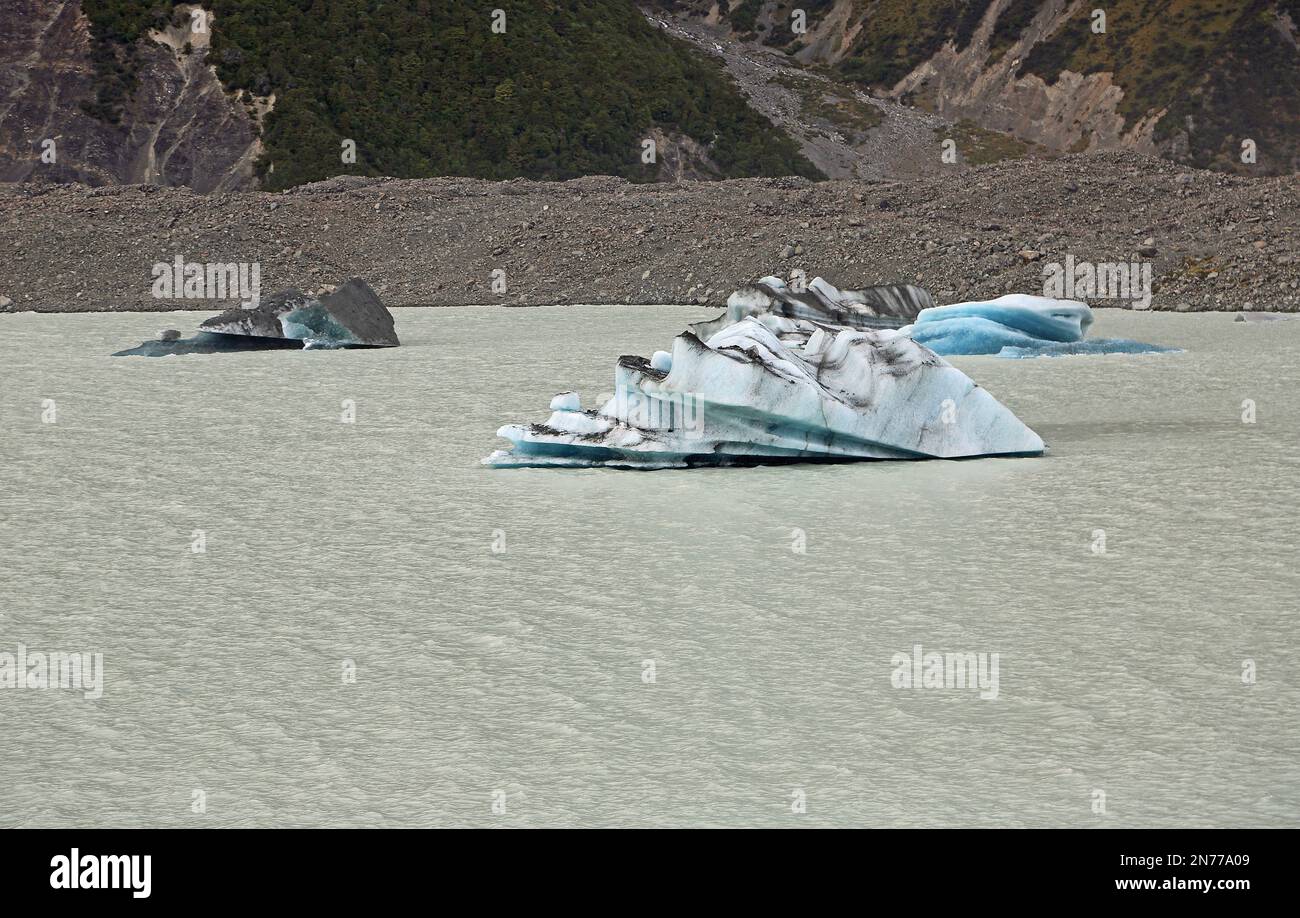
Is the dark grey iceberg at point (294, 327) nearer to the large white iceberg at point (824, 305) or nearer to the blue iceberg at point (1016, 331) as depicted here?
the large white iceberg at point (824, 305)

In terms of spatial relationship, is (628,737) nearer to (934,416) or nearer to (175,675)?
(175,675)

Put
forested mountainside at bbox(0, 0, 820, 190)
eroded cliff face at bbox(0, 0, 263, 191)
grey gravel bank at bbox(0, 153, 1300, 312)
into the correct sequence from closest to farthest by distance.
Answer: grey gravel bank at bbox(0, 153, 1300, 312) → eroded cliff face at bbox(0, 0, 263, 191) → forested mountainside at bbox(0, 0, 820, 190)

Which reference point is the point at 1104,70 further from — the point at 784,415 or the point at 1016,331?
the point at 784,415

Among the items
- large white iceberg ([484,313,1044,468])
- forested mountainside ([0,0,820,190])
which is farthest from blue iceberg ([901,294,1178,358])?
forested mountainside ([0,0,820,190])

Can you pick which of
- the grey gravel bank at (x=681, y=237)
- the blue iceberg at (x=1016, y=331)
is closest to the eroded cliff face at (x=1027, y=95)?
the grey gravel bank at (x=681, y=237)

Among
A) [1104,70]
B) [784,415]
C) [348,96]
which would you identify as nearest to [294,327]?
[784,415]

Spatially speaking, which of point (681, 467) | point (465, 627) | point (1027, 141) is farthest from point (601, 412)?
point (1027, 141)

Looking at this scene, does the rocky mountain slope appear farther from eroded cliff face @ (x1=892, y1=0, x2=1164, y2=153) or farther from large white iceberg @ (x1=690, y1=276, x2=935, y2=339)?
large white iceberg @ (x1=690, y1=276, x2=935, y2=339)
